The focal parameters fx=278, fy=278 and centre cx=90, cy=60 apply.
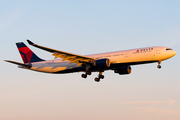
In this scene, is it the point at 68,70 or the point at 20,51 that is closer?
the point at 68,70

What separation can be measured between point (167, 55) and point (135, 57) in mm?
4826

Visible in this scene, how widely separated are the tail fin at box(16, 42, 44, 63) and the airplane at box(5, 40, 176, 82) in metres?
1.58

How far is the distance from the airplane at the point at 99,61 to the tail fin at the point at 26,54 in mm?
1579

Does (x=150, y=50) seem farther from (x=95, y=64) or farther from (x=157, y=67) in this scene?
(x=95, y=64)

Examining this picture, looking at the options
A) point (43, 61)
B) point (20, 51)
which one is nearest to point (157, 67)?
point (43, 61)

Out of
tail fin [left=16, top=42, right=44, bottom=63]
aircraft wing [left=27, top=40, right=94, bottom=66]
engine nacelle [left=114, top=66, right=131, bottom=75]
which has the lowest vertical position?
engine nacelle [left=114, top=66, right=131, bottom=75]

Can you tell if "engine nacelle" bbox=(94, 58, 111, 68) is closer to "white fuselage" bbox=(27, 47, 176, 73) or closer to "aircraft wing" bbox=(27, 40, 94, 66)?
"white fuselage" bbox=(27, 47, 176, 73)

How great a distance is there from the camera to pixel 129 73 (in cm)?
5131

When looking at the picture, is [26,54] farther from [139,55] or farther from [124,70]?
[139,55]

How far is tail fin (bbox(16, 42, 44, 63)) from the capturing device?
54.0m

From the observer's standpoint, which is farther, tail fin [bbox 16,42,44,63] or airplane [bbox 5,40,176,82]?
tail fin [bbox 16,42,44,63]

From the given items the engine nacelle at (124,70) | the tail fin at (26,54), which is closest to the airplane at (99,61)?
the engine nacelle at (124,70)

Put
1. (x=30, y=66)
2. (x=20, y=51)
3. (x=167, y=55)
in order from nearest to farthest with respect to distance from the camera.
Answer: (x=167, y=55) → (x=30, y=66) → (x=20, y=51)

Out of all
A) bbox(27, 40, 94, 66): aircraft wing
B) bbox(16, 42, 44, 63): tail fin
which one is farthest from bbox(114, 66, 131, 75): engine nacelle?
bbox(16, 42, 44, 63): tail fin
